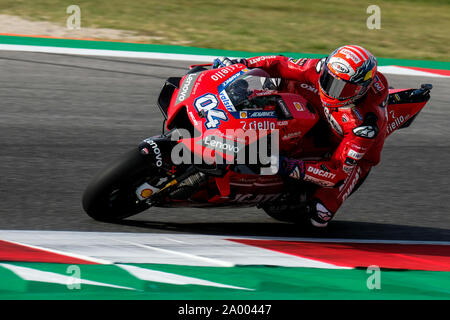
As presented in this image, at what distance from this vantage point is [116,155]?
686cm

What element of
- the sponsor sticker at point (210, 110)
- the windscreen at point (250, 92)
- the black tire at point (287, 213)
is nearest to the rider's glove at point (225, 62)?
the windscreen at point (250, 92)

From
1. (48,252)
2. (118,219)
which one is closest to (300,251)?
(118,219)

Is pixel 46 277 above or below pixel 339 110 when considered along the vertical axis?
below

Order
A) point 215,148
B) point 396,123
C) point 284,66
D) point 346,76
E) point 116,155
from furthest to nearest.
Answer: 1. point 116,155
2. point 396,123
3. point 284,66
4. point 346,76
5. point 215,148

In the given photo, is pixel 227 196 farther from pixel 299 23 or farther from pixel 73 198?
pixel 299 23

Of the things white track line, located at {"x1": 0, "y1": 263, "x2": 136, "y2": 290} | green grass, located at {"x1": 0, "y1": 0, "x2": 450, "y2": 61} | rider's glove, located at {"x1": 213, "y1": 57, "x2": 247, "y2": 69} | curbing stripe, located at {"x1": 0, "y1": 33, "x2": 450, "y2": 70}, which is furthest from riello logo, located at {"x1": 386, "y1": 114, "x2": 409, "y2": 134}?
green grass, located at {"x1": 0, "y1": 0, "x2": 450, "y2": 61}

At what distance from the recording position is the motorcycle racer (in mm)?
4773

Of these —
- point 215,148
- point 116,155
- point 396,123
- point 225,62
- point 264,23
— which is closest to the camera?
point 215,148

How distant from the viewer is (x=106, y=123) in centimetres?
778

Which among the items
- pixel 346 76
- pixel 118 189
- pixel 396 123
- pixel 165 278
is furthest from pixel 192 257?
pixel 396 123

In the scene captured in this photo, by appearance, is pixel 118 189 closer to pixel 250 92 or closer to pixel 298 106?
pixel 250 92

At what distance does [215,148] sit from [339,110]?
87 centimetres

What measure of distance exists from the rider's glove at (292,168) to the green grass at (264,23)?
716cm

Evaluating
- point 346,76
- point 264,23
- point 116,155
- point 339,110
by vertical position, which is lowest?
point 264,23
